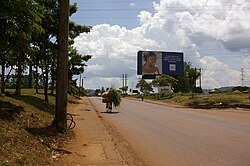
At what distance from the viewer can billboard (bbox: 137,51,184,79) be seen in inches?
2650

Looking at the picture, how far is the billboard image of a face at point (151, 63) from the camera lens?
220ft

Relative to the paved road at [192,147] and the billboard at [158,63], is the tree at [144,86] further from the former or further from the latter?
the paved road at [192,147]

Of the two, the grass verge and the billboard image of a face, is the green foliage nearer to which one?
the grass verge

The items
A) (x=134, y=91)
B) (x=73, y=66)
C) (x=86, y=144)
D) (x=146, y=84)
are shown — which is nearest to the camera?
(x=86, y=144)

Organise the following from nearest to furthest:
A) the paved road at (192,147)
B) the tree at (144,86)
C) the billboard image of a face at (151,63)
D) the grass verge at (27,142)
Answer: the grass verge at (27,142)
the paved road at (192,147)
the billboard image of a face at (151,63)
the tree at (144,86)

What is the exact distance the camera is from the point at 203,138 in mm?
13773

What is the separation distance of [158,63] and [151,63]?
129cm

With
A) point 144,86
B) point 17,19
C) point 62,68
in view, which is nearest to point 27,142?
point 17,19

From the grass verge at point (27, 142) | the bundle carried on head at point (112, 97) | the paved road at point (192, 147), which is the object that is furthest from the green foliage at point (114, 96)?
the grass verge at point (27, 142)

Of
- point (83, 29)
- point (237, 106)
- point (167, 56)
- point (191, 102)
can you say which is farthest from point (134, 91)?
point (83, 29)

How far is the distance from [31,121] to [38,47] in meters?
12.9

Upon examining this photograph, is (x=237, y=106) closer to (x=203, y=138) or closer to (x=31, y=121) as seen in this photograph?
(x=203, y=138)

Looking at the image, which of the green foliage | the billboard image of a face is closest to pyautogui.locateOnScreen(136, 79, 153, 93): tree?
the billboard image of a face

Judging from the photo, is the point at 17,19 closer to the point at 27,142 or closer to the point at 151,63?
the point at 27,142
